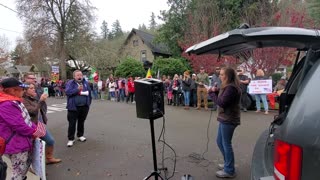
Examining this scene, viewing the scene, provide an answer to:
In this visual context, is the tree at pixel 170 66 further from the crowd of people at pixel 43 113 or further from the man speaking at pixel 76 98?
the man speaking at pixel 76 98

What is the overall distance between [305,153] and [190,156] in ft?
14.0

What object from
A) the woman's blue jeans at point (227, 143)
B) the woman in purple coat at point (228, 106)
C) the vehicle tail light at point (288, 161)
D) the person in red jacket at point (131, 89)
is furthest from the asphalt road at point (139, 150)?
the person in red jacket at point (131, 89)

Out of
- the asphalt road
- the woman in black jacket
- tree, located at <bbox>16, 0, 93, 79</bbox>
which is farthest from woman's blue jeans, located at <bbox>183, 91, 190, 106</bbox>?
tree, located at <bbox>16, 0, 93, 79</bbox>

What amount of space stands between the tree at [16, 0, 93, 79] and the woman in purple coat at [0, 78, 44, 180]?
31803 millimetres

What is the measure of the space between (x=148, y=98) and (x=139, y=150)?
2776 mm

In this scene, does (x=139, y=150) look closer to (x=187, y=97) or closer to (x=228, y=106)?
(x=228, y=106)

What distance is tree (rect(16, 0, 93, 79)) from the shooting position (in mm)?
32375

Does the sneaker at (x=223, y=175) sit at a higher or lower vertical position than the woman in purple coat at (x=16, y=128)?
lower

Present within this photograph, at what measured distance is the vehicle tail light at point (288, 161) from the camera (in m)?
1.84

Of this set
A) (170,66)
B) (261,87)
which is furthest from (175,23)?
(261,87)

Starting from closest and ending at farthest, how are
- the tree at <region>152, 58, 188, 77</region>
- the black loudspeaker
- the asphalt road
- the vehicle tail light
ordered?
the vehicle tail light, the black loudspeaker, the asphalt road, the tree at <region>152, 58, 188, 77</region>

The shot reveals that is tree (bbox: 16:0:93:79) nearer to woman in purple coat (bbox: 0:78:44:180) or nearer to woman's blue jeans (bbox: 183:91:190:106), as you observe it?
woman's blue jeans (bbox: 183:91:190:106)

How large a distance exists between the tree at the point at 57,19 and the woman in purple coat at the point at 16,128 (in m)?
31.8

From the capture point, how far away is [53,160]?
581cm
